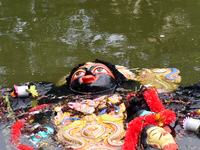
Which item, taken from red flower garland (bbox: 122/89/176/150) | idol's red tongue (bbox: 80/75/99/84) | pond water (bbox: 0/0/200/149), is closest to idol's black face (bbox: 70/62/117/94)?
idol's red tongue (bbox: 80/75/99/84)

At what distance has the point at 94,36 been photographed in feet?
27.4

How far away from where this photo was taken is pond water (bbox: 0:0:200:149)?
22.6 feet

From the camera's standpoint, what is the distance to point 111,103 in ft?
14.1

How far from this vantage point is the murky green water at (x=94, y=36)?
6.92 metres

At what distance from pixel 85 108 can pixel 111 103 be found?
14.1 inches

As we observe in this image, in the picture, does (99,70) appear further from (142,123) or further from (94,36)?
(94,36)

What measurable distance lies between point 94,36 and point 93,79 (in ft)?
11.7

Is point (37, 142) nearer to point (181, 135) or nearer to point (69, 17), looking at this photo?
point (181, 135)

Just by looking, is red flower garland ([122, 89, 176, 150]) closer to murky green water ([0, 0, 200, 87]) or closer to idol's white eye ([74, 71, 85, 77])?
idol's white eye ([74, 71, 85, 77])

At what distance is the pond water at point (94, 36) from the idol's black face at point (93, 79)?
1.28 metres

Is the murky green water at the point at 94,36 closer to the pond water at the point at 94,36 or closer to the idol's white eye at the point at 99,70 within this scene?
the pond water at the point at 94,36

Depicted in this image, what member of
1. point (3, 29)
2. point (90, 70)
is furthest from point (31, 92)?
point (3, 29)

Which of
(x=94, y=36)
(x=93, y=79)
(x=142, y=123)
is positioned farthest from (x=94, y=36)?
(x=142, y=123)

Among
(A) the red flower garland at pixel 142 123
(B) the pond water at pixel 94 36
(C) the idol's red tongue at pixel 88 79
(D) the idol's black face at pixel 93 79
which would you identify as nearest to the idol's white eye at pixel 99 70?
(D) the idol's black face at pixel 93 79
